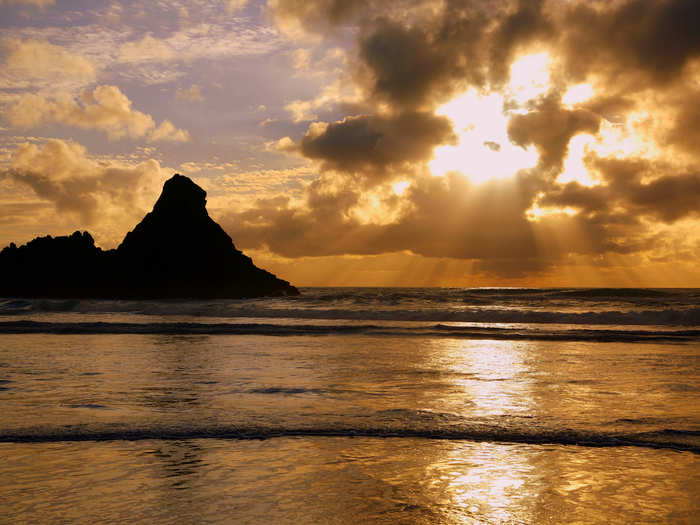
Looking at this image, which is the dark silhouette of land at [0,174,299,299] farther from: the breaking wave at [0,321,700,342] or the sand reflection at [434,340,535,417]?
the sand reflection at [434,340,535,417]

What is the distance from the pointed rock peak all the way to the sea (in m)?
72.1

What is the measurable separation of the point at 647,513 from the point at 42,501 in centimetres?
486

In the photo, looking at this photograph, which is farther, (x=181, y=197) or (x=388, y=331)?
(x=181, y=197)

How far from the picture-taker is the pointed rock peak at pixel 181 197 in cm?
8400

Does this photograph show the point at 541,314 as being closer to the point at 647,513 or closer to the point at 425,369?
the point at 425,369

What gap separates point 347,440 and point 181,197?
82.6 meters

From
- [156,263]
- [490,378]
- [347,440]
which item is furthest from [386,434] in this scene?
[156,263]

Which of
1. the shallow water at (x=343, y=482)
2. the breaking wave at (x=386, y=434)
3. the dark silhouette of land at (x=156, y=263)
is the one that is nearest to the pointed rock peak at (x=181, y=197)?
the dark silhouette of land at (x=156, y=263)

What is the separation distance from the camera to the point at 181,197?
84.4m

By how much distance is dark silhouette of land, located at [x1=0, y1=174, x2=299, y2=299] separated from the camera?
79688mm

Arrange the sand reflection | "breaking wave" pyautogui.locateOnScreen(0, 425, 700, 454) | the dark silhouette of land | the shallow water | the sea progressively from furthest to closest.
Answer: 1. the dark silhouette of land
2. the sand reflection
3. "breaking wave" pyautogui.locateOnScreen(0, 425, 700, 454)
4. the sea
5. the shallow water

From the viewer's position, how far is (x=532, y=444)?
6430 mm

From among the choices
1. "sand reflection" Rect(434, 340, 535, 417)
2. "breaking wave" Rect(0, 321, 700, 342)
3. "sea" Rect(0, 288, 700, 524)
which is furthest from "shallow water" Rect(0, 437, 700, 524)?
"breaking wave" Rect(0, 321, 700, 342)

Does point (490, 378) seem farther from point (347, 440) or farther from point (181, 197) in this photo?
point (181, 197)
